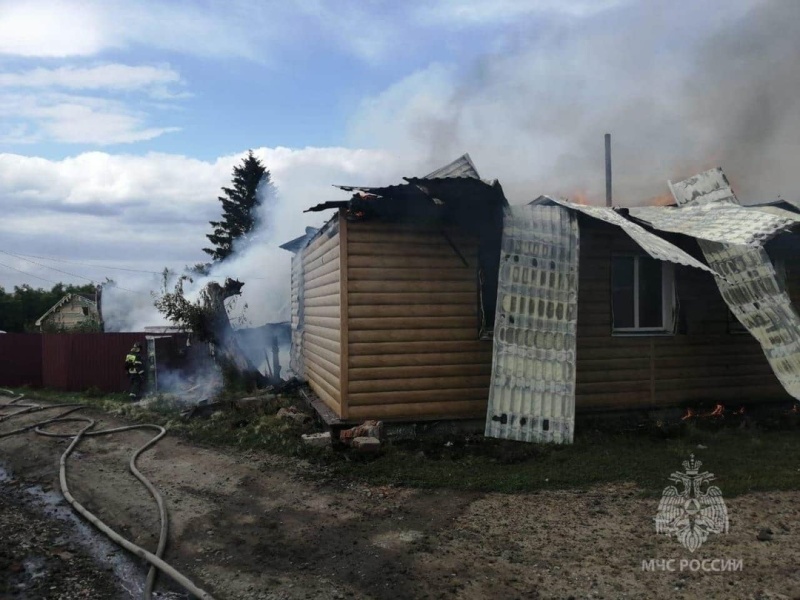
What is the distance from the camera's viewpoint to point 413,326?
8227mm

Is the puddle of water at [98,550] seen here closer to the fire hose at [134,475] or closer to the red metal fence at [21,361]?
the fire hose at [134,475]

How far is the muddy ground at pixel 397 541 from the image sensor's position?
405 cm

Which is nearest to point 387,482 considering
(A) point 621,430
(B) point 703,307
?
(A) point 621,430

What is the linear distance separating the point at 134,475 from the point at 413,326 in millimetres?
4211

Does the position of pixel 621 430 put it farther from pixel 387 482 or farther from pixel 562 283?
pixel 387 482

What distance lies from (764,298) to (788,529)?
403 cm

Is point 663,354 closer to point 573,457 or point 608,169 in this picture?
point 573,457

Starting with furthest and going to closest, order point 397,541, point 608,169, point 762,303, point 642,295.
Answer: point 608,169, point 642,295, point 762,303, point 397,541

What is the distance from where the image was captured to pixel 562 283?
7.62 meters

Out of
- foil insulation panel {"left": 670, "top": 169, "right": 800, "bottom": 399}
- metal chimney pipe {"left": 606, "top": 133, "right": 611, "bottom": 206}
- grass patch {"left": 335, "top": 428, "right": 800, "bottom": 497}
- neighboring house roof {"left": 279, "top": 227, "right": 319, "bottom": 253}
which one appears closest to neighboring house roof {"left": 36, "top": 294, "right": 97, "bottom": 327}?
neighboring house roof {"left": 279, "top": 227, "right": 319, "bottom": 253}

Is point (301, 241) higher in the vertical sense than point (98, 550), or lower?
higher

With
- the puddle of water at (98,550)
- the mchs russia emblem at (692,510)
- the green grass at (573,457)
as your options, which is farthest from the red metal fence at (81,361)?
the mchs russia emblem at (692,510)

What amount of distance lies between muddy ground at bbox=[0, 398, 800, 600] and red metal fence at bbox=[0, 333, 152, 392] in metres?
9.38

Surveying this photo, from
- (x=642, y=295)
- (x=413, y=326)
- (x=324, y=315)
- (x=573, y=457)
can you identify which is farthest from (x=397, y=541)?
(x=642, y=295)
